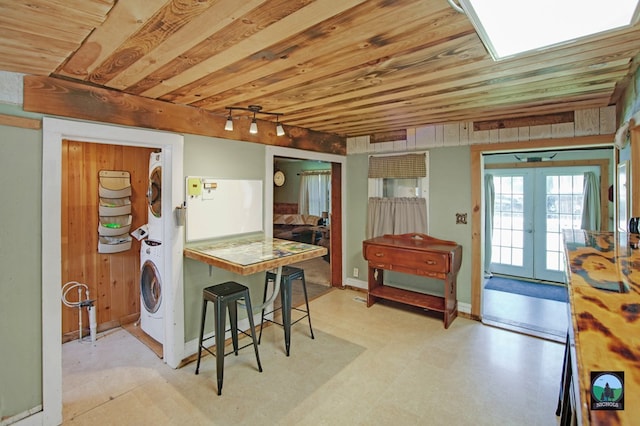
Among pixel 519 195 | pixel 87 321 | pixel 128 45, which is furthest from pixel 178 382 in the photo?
pixel 519 195

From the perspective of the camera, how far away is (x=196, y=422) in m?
2.11

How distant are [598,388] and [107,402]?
291 centimetres

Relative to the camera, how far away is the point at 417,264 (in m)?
3.70

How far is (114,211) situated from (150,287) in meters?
0.90

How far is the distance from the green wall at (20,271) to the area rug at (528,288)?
546 cm

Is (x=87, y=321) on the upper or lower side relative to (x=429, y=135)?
lower

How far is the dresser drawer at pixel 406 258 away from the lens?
11.6 feet

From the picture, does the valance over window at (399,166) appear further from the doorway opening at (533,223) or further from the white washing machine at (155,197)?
the white washing machine at (155,197)

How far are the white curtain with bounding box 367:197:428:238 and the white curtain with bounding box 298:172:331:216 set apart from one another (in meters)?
3.40

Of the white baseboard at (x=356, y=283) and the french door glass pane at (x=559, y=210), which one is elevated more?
the french door glass pane at (x=559, y=210)

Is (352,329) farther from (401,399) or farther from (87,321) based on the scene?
(87,321)

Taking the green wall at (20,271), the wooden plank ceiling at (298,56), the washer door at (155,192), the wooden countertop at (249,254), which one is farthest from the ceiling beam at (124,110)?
the wooden countertop at (249,254)

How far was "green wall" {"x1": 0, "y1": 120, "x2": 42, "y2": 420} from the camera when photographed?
Answer: 195 cm

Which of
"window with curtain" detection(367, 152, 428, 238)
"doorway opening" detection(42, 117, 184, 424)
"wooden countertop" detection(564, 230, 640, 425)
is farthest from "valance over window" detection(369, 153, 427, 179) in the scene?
"doorway opening" detection(42, 117, 184, 424)
